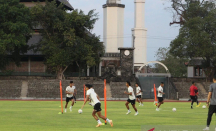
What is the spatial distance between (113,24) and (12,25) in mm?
34698

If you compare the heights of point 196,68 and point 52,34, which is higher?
point 52,34

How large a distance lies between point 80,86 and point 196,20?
16489 millimetres

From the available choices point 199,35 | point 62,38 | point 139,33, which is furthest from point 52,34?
point 139,33

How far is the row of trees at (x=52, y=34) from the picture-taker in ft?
173

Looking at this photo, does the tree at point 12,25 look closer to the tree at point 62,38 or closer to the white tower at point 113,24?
the tree at point 62,38

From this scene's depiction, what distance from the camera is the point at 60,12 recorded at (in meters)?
56.3

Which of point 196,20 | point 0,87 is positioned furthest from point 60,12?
point 196,20

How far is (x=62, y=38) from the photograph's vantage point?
56438mm

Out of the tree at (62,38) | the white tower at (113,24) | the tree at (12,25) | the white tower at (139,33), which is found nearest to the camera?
the tree at (12,25)

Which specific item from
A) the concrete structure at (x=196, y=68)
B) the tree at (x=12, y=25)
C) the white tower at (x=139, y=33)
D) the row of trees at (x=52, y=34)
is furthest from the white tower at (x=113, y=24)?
the tree at (x=12, y=25)

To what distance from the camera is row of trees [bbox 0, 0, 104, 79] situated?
5272cm

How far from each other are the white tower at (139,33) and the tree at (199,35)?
28.1 m

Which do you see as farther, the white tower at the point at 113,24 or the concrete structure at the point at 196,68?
the white tower at the point at 113,24

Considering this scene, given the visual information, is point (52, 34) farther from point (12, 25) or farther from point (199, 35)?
point (199, 35)
